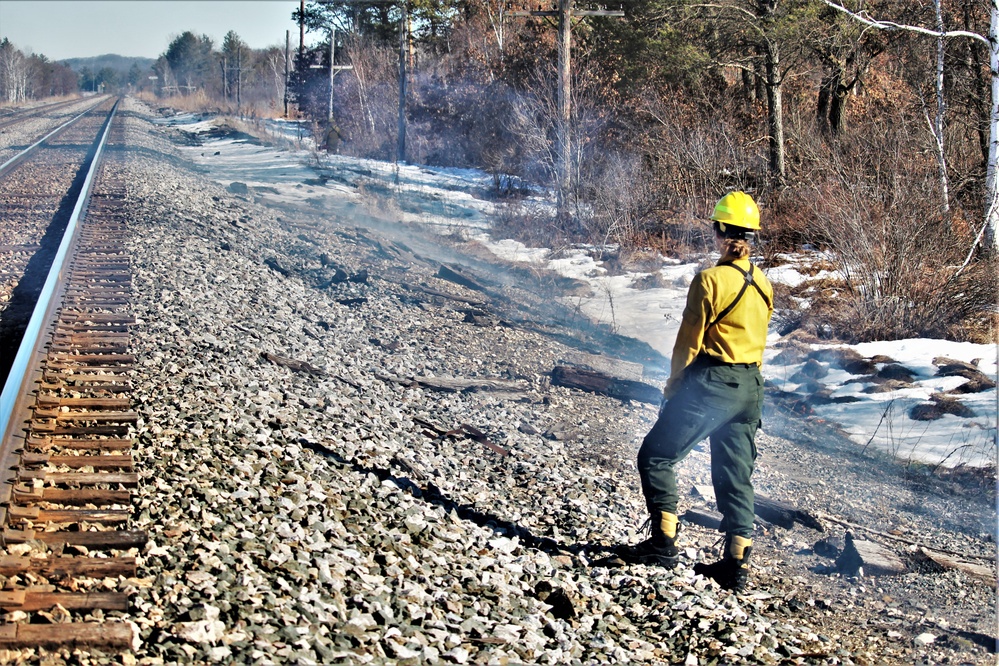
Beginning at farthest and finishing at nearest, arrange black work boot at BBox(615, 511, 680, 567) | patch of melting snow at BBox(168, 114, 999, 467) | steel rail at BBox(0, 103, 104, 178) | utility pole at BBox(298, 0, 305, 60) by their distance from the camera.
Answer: utility pole at BBox(298, 0, 305, 60)
steel rail at BBox(0, 103, 104, 178)
patch of melting snow at BBox(168, 114, 999, 467)
black work boot at BBox(615, 511, 680, 567)

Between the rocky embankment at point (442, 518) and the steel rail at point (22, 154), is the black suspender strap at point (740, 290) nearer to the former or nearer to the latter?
the rocky embankment at point (442, 518)

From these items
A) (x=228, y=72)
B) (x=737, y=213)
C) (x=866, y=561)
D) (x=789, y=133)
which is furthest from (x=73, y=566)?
(x=228, y=72)

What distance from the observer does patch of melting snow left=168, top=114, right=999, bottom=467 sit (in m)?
8.39

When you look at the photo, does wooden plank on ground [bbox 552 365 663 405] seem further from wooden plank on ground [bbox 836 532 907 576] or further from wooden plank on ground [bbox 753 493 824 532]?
wooden plank on ground [bbox 836 532 907 576]

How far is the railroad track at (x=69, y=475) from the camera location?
3354 mm

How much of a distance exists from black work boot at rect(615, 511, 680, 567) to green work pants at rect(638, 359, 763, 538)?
0.20 feet

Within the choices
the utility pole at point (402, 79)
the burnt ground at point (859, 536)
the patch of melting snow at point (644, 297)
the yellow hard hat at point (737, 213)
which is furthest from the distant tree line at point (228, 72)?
the yellow hard hat at point (737, 213)

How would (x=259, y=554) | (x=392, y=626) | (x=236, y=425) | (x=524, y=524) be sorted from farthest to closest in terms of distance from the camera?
(x=236, y=425) → (x=524, y=524) → (x=259, y=554) → (x=392, y=626)

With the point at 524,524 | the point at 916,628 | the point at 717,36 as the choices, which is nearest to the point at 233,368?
the point at 524,524

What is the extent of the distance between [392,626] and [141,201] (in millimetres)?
13157

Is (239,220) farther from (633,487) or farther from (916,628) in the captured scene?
(916,628)

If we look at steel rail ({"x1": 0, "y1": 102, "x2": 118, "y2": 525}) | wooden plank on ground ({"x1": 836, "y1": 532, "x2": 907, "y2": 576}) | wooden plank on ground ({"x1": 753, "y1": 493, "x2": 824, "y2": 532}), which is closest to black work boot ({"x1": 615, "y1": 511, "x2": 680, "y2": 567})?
wooden plank on ground ({"x1": 836, "y1": 532, "x2": 907, "y2": 576})

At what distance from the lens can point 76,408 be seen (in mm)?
5891

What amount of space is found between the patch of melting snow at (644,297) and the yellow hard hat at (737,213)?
430cm
